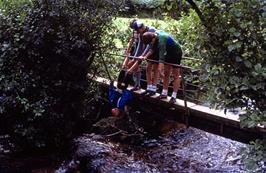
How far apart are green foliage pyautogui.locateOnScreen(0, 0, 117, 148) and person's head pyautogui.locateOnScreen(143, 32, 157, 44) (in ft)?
3.00

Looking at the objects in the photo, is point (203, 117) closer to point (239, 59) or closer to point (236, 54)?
point (236, 54)

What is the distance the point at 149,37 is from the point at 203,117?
1.93 meters

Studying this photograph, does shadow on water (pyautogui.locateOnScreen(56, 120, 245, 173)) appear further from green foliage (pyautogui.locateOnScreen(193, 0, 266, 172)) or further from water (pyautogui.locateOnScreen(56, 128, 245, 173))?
green foliage (pyautogui.locateOnScreen(193, 0, 266, 172))

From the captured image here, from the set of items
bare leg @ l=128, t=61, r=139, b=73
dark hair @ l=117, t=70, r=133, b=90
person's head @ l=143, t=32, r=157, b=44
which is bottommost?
dark hair @ l=117, t=70, r=133, b=90

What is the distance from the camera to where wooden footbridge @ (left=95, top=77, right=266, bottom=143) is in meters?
7.89

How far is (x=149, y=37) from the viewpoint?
27.9 feet

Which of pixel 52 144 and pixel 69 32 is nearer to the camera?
pixel 69 32

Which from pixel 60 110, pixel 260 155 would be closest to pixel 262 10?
pixel 260 155

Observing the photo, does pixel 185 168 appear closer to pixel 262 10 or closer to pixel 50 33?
pixel 50 33

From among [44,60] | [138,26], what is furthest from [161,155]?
[44,60]

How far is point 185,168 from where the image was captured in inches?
357

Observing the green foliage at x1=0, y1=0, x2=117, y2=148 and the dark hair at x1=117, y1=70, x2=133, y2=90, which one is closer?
the green foliage at x1=0, y1=0, x2=117, y2=148

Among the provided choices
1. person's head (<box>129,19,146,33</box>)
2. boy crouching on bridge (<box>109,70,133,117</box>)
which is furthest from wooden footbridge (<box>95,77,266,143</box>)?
person's head (<box>129,19,146,33</box>)

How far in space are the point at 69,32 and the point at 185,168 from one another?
3762mm
